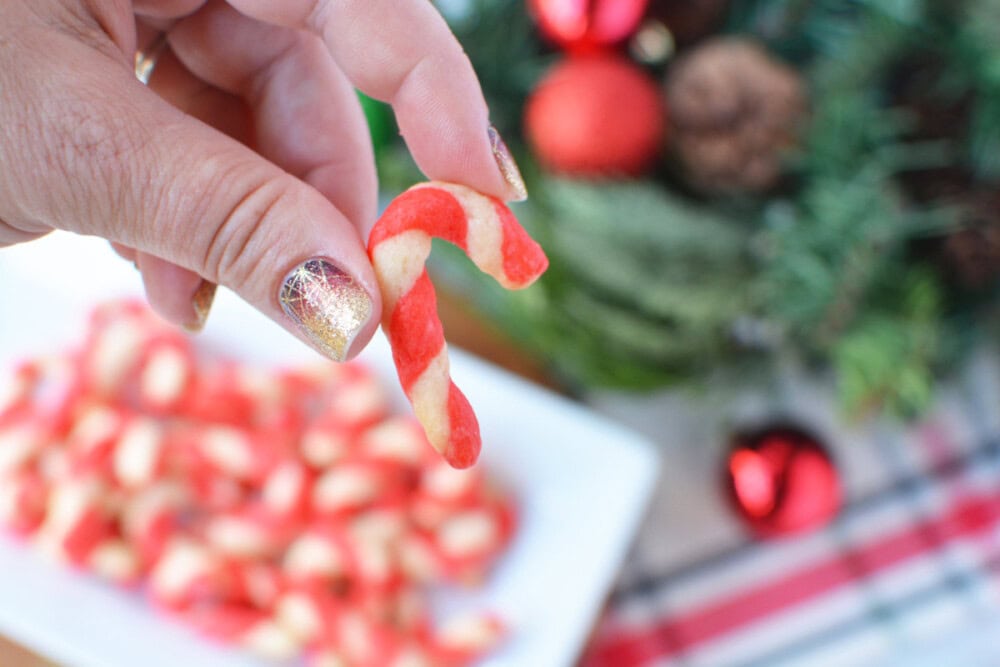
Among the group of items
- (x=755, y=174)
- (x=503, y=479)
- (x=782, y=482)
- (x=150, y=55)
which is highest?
(x=755, y=174)

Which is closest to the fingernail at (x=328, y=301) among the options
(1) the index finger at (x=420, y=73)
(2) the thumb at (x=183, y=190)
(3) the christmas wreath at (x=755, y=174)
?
(2) the thumb at (x=183, y=190)

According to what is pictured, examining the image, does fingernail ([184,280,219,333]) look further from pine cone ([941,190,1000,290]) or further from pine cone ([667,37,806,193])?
pine cone ([941,190,1000,290])

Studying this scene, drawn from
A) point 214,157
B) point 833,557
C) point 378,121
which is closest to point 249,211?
point 214,157

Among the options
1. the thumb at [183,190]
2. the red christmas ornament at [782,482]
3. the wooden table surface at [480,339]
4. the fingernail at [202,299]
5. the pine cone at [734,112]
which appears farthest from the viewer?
the wooden table surface at [480,339]

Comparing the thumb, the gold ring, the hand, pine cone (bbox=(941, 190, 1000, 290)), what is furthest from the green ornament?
pine cone (bbox=(941, 190, 1000, 290))

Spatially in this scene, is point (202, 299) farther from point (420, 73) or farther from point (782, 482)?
point (782, 482)

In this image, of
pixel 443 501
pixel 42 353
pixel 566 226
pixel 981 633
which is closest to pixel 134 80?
pixel 566 226

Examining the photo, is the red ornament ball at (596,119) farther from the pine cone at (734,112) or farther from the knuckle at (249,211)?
the knuckle at (249,211)
